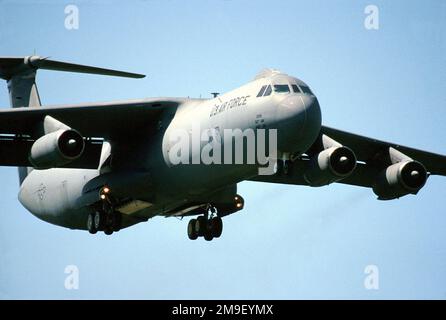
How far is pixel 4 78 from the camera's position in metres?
25.2

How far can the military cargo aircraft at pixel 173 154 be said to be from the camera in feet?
62.1

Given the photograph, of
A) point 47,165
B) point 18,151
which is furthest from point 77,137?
point 18,151

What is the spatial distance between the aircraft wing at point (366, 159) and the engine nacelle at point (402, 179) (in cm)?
88

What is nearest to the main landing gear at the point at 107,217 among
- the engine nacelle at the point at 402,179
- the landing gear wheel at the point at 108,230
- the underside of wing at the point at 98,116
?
the landing gear wheel at the point at 108,230

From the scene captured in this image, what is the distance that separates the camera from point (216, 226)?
74.5 ft

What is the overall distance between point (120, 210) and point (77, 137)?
2.62 meters

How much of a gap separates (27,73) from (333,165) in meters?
7.91

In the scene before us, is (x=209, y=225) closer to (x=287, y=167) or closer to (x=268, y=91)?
(x=287, y=167)

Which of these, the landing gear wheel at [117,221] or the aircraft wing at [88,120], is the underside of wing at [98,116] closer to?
the aircraft wing at [88,120]

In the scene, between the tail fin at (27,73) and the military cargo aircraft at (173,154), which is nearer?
the military cargo aircraft at (173,154)

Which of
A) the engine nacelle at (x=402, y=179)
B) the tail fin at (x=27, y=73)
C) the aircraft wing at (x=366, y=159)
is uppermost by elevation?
the tail fin at (x=27, y=73)

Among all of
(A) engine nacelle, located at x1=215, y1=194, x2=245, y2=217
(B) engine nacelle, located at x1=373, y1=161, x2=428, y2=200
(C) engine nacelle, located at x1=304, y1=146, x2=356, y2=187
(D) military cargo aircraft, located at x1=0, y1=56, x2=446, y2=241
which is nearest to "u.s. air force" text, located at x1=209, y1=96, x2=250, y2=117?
(D) military cargo aircraft, located at x1=0, y1=56, x2=446, y2=241

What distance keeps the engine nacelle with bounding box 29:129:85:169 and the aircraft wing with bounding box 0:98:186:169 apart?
1.17 metres
